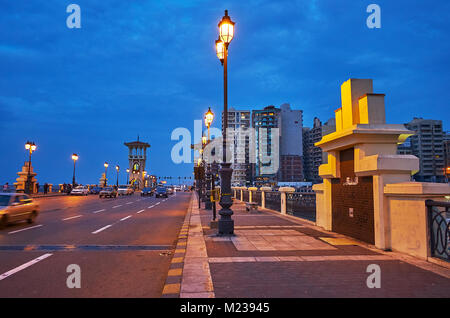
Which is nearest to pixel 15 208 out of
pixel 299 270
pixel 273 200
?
pixel 299 270

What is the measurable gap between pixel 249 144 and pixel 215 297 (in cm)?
15254

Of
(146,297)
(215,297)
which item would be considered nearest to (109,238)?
(146,297)

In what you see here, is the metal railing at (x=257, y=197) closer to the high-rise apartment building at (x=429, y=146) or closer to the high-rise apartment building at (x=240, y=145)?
the high-rise apartment building at (x=240, y=145)

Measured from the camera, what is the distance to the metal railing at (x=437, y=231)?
6270mm

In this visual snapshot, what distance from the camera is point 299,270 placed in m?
5.85

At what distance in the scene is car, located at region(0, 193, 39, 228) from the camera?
12.0 metres

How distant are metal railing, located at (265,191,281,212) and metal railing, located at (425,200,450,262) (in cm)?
1243

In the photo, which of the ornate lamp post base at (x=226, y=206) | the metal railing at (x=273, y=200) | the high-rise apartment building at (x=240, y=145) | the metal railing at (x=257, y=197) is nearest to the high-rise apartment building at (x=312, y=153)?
the high-rise apartment building at (x=240, y=145)

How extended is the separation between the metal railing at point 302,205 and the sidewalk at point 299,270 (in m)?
4.41

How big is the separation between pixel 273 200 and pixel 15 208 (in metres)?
14.6

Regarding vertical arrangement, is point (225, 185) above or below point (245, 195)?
above

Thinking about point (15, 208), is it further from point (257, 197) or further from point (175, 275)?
point (257, 197)

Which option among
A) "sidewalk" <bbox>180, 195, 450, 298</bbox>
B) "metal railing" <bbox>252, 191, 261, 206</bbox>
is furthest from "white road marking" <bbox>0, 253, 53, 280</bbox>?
"metal railing" <bbox>252, 191, 261, 206</bbox>
